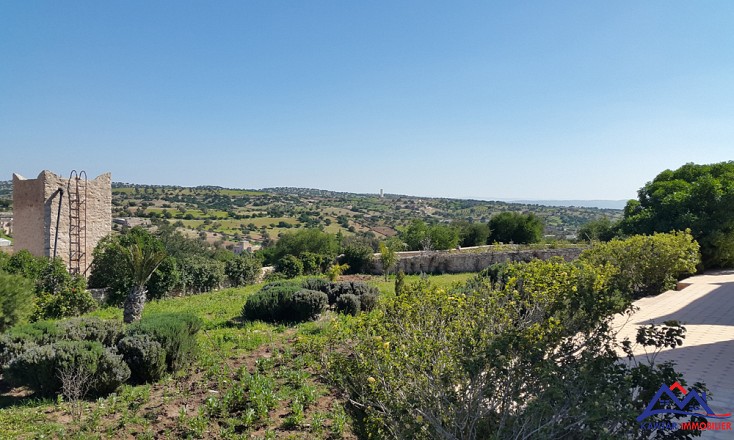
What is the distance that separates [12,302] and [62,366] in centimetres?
458

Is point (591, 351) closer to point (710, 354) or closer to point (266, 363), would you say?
point (266, 363)

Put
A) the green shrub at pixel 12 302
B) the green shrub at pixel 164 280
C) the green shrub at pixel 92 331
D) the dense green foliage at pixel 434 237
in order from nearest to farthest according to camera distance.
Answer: the green shrub at pixel 92 331 → the green shrub at pixel 12 302 → the green shrub at pixel 164 280 → the dense green foliage at pixel 434 237

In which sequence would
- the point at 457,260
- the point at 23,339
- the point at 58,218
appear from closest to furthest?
the point at 23,339
the point at 58,218
the point at 457,260

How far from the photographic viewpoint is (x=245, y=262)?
18.9 meters

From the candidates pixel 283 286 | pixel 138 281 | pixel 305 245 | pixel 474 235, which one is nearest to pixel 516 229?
pixel 474 235

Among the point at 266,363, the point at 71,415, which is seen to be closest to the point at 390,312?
the point at 266,363

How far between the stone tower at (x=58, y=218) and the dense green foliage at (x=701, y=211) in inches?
840

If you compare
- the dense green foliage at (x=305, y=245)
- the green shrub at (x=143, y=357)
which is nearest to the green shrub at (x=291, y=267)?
the dense green foliage at (x=305, y=245)

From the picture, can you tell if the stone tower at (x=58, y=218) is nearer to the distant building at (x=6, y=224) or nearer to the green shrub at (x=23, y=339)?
the green shrub at (x=23, y=339)

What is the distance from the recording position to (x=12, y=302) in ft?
29.3

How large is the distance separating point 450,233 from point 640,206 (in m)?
10.3

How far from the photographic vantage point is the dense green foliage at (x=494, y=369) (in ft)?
9.85

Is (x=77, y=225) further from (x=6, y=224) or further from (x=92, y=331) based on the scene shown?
(x=6, y=224)

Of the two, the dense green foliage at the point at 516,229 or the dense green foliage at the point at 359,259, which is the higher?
the dense green foliage at the point at 516,229
